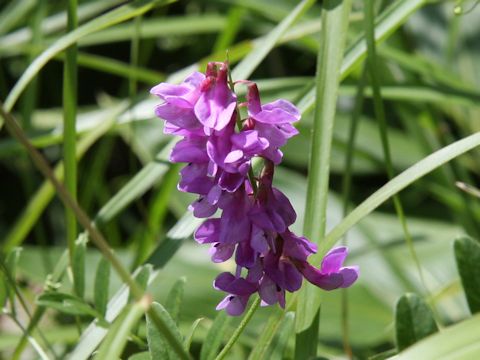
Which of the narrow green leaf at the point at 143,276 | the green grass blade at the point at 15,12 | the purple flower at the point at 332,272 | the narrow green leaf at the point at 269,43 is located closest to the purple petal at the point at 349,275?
the purple flower at the point at 332,272

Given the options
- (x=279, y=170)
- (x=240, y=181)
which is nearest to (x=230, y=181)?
(x=240, y=181)

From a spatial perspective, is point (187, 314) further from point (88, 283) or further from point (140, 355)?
point (140, 355)

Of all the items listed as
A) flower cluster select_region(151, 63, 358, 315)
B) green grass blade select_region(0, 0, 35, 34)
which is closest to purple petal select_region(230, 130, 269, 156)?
flower cluster select_region(151, 63, 358, 315)

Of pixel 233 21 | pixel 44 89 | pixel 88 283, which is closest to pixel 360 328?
pixel 88 283

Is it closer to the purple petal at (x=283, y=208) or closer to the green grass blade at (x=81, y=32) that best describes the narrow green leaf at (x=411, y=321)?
the purple petal at (x=283, y=208)

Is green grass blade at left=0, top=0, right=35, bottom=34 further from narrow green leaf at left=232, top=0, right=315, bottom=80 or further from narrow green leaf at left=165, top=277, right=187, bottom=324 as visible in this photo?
narrow green leaf at left=165, top=277, right=187, bottom=324

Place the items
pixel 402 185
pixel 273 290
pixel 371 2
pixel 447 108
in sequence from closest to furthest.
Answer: pixel 273 290 < pixel 402 185 < pixel 371 2 < pixel 447 108

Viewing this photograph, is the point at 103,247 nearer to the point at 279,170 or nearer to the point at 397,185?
the point at 397,185
